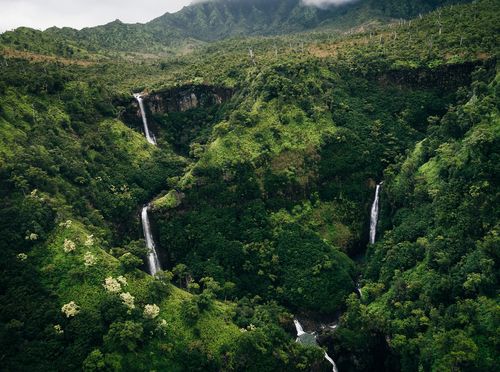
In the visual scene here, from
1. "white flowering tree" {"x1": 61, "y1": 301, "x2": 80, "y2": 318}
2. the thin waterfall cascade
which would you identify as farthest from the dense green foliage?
the thin waterfall cascade

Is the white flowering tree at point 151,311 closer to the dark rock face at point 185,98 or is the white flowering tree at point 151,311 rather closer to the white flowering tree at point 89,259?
the white flowering tree at point 89,259

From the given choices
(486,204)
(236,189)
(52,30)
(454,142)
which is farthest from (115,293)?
(52,30)

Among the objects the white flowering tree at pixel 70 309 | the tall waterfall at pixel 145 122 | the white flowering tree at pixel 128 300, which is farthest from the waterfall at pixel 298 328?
the tall waterfall at pixel 145 122

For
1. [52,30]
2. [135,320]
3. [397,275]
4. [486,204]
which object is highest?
[52,30]

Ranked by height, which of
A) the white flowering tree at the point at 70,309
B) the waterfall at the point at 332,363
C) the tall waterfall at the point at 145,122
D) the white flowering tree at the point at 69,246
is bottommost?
the waterfall at the point at 332,363

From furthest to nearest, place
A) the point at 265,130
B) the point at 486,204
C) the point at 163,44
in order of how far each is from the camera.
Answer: the point at 163,44 < the point at 265,130 < the point at 486,204

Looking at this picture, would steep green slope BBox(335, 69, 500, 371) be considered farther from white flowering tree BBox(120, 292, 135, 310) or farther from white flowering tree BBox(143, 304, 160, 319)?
white flowering tree BBox(120, 292, 135, 310)

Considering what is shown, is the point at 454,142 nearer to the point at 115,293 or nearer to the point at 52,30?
the point at 115,293
